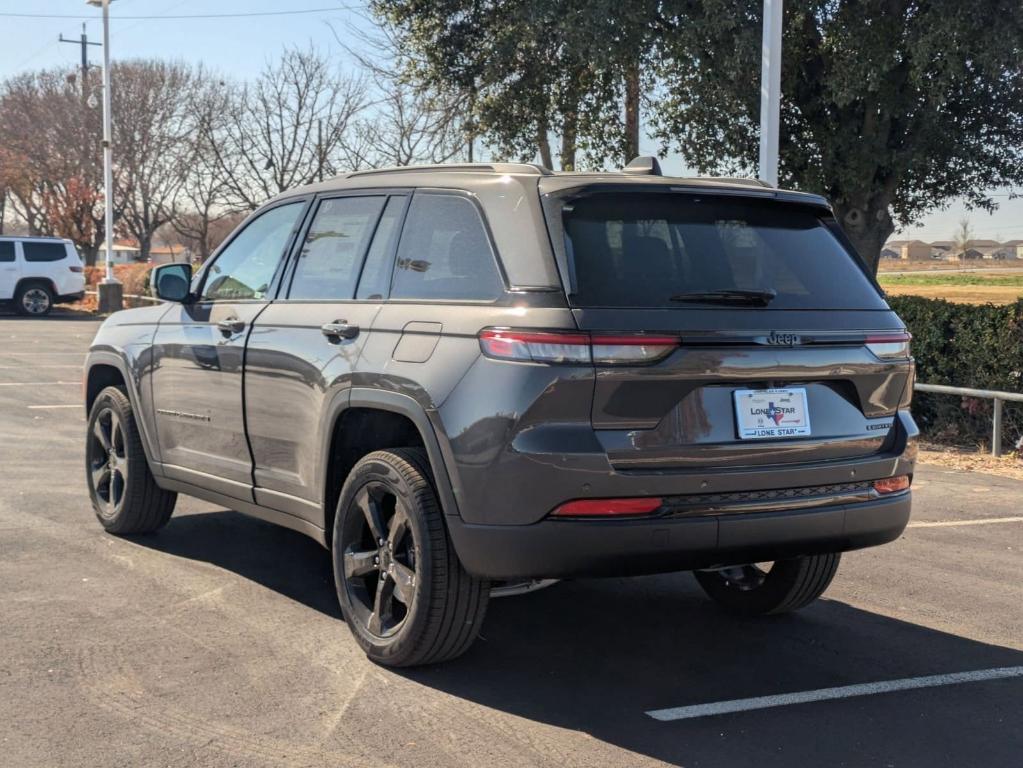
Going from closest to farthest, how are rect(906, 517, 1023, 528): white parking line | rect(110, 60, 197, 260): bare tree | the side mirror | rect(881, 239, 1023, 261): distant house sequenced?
the side mirror, rect(906, 517, 1023, 528): white parking line, rect(110, 60, 197, 260): bare tree, rect(881, 239, 1023, 261): distant house

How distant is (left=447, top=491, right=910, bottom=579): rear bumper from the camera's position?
4016 millimetres

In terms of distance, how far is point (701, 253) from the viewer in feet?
14.4

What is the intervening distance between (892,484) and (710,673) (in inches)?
39.0

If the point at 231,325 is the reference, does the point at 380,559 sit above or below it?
below

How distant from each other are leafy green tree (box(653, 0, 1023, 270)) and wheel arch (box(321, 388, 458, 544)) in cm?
1000

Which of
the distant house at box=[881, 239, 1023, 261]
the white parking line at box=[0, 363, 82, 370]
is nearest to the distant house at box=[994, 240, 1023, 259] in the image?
the distant house at box=[881, 239, 1023, 261]

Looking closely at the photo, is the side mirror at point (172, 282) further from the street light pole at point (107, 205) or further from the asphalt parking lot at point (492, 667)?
the street light pole at point (107, 205)

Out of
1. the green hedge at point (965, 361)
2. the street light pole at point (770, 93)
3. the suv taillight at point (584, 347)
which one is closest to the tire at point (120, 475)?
the suv taillight at point (584, 347)

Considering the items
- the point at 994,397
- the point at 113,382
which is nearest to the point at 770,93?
the point at 994,397

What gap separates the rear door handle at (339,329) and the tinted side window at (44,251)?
27.9m

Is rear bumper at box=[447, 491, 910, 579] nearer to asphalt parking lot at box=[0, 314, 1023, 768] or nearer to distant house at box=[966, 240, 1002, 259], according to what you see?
asphalt parking lot at box=[0, 314, 1023, 768]

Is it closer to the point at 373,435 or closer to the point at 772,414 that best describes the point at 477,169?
the point at 373,435

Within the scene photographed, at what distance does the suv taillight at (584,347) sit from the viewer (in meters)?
3.97

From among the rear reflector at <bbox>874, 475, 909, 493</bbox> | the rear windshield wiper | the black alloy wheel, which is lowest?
the black alloy wheel
